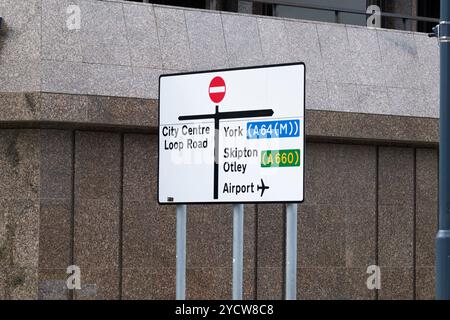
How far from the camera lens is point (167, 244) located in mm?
16266

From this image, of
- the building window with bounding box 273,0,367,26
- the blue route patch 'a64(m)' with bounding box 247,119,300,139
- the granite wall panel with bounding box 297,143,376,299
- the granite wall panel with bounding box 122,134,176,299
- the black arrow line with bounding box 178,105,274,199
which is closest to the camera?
the blue route patch 'a64(m)' with bounding box 247,119,300,139

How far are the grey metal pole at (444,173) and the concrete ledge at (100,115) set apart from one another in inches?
161

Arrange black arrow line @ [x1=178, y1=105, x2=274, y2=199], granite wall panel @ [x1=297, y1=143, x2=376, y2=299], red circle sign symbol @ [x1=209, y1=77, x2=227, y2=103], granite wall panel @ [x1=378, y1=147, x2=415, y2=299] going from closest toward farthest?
black arrow line @ [x1=178, y1=105, x2=274, y2=199], red circle sign symbol @ [x1=209, y1=77, x2=227, y2=103], granite wall panel @ [x1=297, y1=143, x2=376, y2=299], granite wall panel @ [x1=378, y1=147, x2=415, y2=299]

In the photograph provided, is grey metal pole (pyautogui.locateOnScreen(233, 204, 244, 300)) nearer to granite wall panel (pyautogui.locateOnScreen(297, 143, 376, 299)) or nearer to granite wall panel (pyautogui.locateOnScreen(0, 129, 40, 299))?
granite wall panel (pyautogui.locateOnScreen(0, 129, 40, 299))

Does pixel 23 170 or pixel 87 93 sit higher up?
pixel 87 93

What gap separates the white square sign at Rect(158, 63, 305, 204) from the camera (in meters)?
9.52

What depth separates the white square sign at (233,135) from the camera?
31.2 feet

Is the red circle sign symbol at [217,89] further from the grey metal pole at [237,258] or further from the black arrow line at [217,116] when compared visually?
the grey metal pole at [237,258]

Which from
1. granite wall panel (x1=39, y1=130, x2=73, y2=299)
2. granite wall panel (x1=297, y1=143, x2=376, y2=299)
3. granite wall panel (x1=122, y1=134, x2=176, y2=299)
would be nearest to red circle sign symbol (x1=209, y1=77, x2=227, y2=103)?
granite wall panel (x1=39, y1=130, x2=73, y2=299)

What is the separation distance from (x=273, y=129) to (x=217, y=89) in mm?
725

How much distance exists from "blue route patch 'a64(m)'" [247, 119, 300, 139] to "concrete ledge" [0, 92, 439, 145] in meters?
5.98
